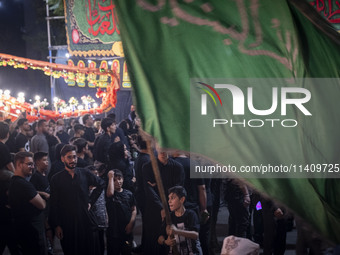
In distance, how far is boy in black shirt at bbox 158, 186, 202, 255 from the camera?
558 centimetres

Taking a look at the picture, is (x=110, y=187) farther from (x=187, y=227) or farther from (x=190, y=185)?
(x=187, y=227)

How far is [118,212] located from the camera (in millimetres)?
6102

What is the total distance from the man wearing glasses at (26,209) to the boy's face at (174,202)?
1.53m

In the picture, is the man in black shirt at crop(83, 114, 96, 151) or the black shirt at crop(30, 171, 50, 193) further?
the man in black shirt at crop(83, 114, 96, 151)

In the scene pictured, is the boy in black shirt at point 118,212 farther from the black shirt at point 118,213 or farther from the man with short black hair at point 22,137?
the man with short black hair at point 22,137

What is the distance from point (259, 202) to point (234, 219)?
44 cm

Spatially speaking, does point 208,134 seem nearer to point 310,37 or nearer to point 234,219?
point 310,37

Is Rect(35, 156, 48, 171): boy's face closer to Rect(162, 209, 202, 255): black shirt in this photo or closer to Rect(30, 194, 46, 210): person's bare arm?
Rect(30, 194, 46, 210): person's bare arm

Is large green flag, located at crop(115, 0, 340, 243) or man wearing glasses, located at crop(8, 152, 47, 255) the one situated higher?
large green flag, located at crop(115, 0, 340, 243)

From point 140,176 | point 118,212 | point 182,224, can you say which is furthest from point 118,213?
point 182,224

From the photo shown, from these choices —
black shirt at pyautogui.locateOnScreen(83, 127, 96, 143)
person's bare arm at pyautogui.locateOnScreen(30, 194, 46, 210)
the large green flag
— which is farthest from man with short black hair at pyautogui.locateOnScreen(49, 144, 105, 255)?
black shirt at pyautogui.locateOnScreen(83, 127, 96, 143)

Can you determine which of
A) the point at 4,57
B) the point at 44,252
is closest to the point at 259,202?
Answer: the point at 44,252

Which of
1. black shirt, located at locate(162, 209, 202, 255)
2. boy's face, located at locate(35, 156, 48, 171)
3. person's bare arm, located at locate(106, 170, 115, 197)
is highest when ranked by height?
boy's face, located at locate(35, 156, 48, 171)

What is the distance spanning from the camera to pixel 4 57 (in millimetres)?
11711
